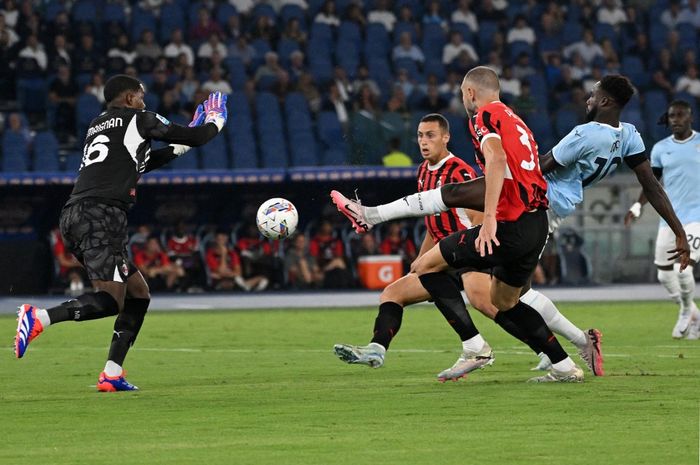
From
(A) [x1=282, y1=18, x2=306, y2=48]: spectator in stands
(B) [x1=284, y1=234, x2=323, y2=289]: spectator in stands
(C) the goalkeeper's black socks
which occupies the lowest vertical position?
(B) [x1=284, y1=234, x2=323, y2=289]: spectator in stands

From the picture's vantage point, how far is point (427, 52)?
28.5 meters

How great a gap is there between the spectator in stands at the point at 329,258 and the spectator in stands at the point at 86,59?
530 centimetres

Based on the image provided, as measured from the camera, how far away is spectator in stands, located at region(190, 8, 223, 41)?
88.2 feet

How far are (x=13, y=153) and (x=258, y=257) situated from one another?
16.2 feet

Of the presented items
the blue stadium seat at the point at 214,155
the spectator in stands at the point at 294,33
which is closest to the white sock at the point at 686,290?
the blue stadium seat at the point at 214,155

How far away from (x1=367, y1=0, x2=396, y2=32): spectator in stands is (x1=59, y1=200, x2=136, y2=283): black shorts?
62.0 feet

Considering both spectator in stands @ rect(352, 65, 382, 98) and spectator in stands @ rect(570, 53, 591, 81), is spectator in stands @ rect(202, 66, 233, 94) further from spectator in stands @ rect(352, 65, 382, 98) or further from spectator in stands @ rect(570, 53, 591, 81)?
spectator in stands @ rect(570, 53, 591, 81)

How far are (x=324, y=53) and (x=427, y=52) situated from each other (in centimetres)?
250

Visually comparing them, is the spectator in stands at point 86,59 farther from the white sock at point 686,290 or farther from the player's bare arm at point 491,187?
the player's bare arm at point 491,187

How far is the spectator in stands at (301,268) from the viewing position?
2586 centimetres

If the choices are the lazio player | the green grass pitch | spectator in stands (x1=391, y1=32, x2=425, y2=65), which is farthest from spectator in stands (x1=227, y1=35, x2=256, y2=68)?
the lazio player

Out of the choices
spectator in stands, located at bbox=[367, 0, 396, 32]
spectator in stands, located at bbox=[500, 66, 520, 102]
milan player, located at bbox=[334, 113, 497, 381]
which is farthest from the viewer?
spectator in stands, located at bbox=[367, 0, 396, 32]

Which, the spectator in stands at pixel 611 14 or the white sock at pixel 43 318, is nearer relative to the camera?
the white sock at pixel 43 318

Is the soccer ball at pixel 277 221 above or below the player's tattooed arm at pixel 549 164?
below
